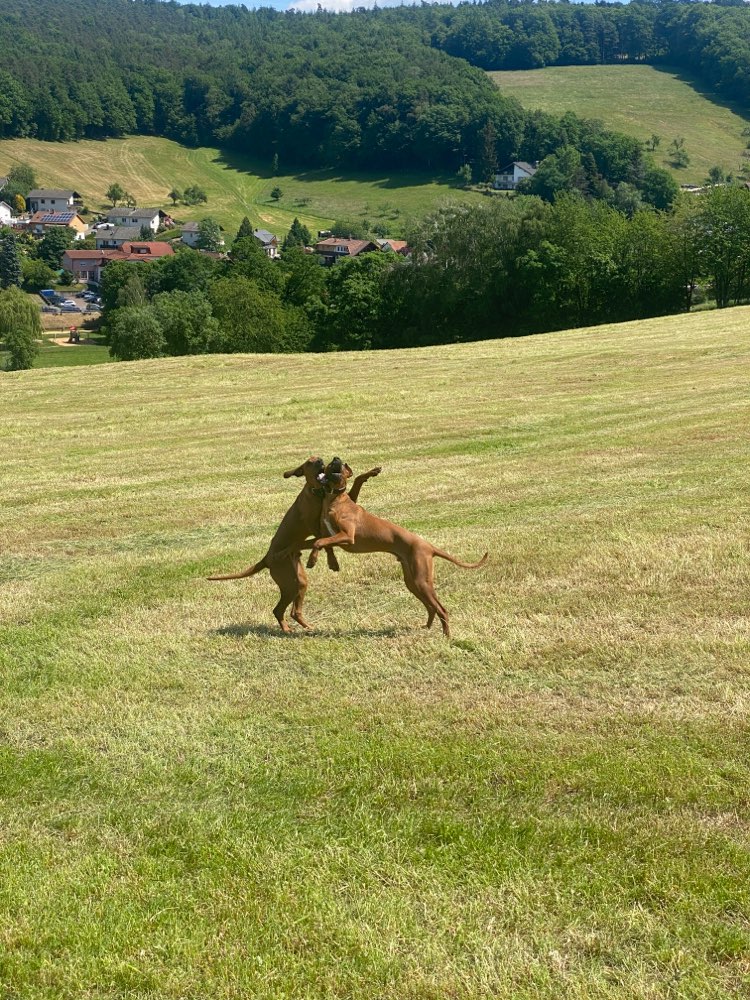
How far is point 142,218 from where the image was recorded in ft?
540

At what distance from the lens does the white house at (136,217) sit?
16325 centimetres

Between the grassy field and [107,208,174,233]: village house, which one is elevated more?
the grassy field

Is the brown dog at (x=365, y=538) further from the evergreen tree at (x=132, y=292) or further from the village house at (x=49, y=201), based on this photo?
the village house at (x=49, y=201)

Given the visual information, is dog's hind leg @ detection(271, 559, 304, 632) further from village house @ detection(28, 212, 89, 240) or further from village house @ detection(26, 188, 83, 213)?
village house @ detection(26, 188, 83, 213)

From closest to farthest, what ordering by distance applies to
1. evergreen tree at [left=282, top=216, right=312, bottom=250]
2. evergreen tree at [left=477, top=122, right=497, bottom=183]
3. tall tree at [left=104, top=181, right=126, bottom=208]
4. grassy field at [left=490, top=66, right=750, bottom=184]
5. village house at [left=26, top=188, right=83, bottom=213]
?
evergreen tree at [left=282, top=216, right=312, bottom=250], grassy field at [left=490, top=66, right=750, bottom=184], evergreen tree at [left=477, top=122, right=497, bottom=183], village house at [left=26, top=188, right=83, bottom=213], tall tree at [left=104, top=181, right=126, bottom=208]

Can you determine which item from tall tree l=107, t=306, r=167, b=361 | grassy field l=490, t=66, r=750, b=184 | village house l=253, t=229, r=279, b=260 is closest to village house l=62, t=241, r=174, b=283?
village house l=253, t=229, r=279, b=260

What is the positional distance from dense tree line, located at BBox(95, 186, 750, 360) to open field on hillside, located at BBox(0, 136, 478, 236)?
268 feet

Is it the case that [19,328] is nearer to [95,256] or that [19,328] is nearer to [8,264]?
[8,264]

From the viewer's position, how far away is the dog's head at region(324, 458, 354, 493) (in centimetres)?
817

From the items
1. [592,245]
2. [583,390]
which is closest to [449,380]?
[583,390]

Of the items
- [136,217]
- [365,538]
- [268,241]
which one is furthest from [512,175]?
[365,538]

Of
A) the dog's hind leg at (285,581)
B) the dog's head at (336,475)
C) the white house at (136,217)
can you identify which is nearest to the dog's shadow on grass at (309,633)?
the dog's hind leg at (285,581)

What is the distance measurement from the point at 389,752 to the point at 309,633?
8.52 feet

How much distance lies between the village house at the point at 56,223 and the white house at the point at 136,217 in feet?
18.2
